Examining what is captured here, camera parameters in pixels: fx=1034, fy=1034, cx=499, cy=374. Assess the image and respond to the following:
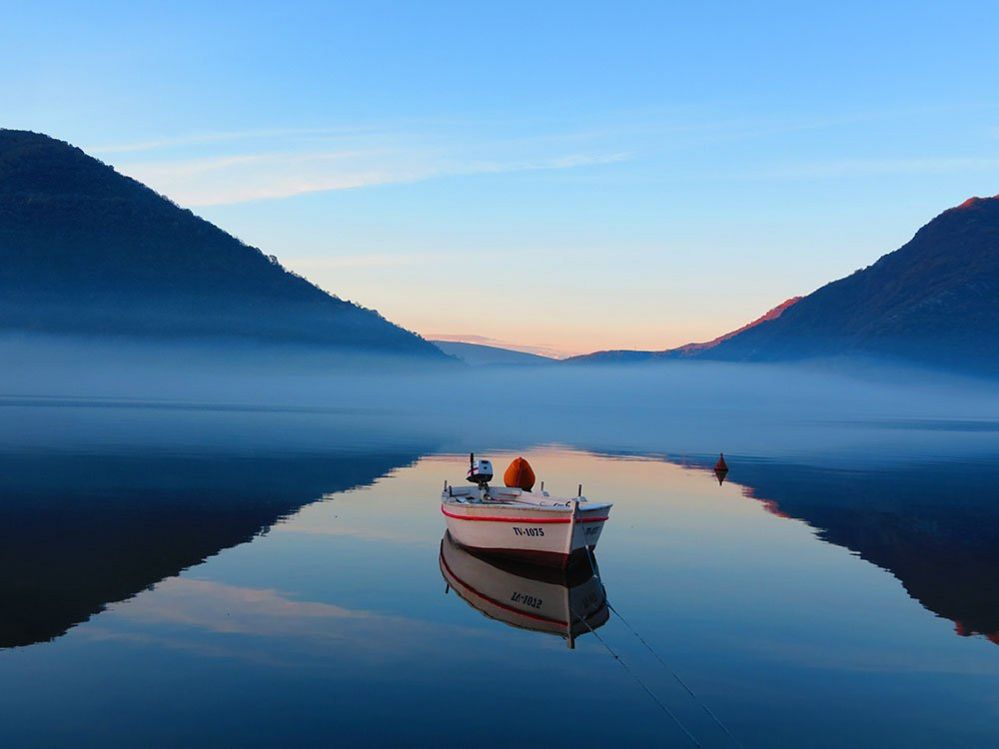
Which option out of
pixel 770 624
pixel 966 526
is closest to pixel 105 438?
pixel 966 526

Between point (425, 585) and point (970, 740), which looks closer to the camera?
point (970, 740)

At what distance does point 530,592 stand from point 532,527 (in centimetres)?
254

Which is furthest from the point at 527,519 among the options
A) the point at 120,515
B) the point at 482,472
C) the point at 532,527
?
the point at 120,515

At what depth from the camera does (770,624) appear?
2755 centimetres

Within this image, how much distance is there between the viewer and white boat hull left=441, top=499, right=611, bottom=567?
3219 centimetres

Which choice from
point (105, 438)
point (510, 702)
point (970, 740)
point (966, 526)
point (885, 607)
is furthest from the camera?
point (105, 438)

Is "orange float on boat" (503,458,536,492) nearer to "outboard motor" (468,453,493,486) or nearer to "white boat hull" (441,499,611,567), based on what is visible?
"outboard motor" (468,453,493,486)

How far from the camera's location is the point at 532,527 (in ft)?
108

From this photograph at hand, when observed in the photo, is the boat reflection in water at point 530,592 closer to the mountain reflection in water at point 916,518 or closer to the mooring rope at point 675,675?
Result: the mooring rope at point 675,675

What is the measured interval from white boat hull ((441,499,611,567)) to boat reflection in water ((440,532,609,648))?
23.1 inches

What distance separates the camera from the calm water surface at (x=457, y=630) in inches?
744

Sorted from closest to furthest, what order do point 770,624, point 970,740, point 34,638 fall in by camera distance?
point 970,740 → point 34,638 → point 770,624

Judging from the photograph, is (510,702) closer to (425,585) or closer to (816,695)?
(816,695)

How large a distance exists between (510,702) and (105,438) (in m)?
82.7
